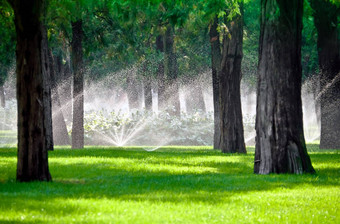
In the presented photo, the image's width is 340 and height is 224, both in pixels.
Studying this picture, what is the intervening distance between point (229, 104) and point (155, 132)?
42.5ft

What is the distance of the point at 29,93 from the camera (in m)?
10.3

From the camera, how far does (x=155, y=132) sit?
32.2m

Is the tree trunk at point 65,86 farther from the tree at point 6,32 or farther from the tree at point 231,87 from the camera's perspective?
the tree at point 231,87

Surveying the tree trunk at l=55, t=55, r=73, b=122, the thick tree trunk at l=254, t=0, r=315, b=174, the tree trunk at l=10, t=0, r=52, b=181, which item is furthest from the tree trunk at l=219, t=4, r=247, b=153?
the tree trunk at l=55, t=55, r=73, b=122

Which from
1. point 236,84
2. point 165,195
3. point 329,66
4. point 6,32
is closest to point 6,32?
point 6,32

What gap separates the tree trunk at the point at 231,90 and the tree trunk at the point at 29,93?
9917mm

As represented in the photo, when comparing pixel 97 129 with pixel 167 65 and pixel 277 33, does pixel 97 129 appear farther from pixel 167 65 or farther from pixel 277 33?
pixel 277 33

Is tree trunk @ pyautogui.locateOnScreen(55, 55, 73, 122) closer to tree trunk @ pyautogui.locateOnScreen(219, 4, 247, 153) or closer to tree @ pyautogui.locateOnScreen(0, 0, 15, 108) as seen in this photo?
tree @ pyautogui.locateOnScreen(0, 0, 15, 108)

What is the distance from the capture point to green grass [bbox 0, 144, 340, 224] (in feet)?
24.2

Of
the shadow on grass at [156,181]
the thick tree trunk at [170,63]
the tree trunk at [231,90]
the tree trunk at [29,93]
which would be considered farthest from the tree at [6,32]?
the thick tree trunk at [170,63]

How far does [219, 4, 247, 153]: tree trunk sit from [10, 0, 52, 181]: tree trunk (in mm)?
9917

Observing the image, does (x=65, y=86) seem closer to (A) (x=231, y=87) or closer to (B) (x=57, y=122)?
(B) (x=57, y=122)

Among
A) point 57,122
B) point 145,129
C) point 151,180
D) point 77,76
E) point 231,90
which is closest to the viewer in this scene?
point 151,180

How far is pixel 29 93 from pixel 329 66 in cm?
1620
